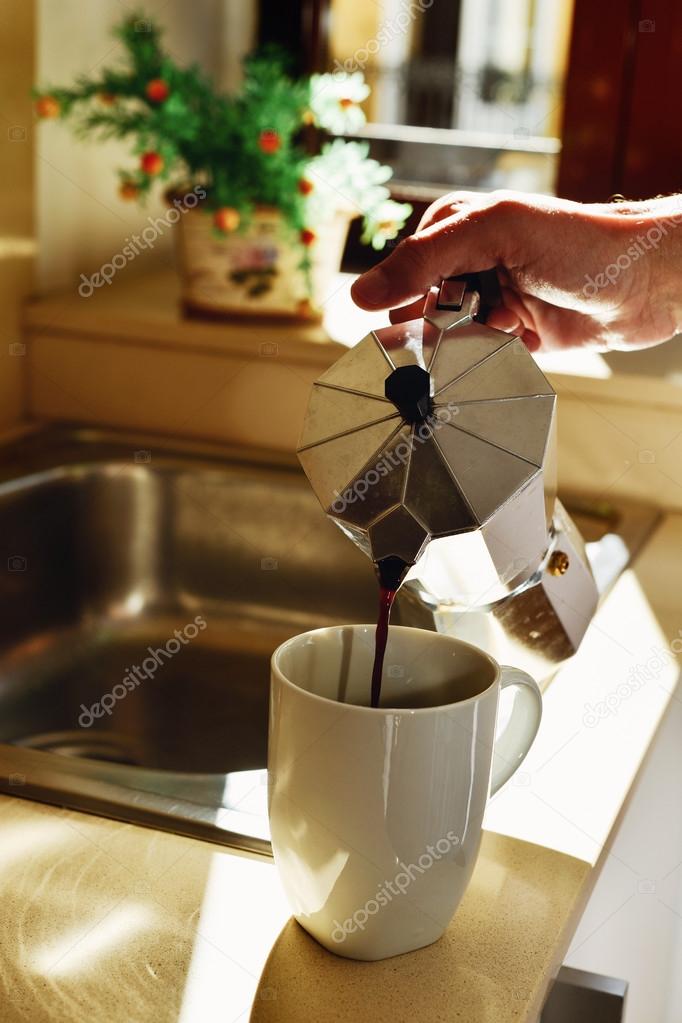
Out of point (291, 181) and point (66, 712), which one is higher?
point (291, 181)

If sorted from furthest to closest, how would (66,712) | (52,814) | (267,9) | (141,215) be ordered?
(267,9) → (141,215) → (66,712) → (52,814)

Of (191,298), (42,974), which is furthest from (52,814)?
(191,298)

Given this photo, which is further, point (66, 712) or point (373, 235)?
point (373, 235)

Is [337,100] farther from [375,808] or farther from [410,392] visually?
[375,808]

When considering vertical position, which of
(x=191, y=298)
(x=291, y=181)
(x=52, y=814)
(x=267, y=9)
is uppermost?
(x=267, y=9)

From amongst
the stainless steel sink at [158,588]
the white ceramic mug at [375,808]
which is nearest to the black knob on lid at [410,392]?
the white ceramic mug at [375,808]

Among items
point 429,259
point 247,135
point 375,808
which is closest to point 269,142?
point 247,135

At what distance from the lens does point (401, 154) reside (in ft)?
4.98

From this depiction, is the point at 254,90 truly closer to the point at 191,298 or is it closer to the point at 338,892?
the point at 191,298

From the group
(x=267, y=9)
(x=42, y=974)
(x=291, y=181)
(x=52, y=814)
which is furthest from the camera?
(x=267, y=9)

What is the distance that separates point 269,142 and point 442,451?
0.73 meters

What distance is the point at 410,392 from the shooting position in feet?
1.60

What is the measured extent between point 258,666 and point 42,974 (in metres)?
0.60

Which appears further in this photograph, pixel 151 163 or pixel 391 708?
pixel 151 163
